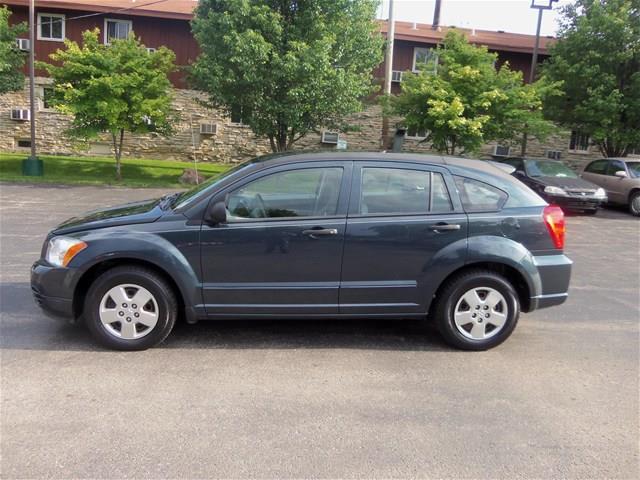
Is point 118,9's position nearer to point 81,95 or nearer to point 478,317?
point 81,95

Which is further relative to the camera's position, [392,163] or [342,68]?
[342,68]

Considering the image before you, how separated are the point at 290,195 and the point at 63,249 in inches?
75.6

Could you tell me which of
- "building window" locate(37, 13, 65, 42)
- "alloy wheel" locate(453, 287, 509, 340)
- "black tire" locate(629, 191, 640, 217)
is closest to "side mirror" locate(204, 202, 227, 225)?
"alloy wheel" locate(453, 287, 509, 340)

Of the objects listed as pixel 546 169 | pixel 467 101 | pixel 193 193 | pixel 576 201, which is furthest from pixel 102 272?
pixel 546 169

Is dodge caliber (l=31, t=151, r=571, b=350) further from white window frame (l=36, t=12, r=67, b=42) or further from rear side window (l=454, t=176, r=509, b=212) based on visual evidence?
white window frame (l=36, t=12, r=67, b=42)

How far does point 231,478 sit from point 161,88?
1628 cm

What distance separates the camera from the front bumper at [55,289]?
414 centimetres

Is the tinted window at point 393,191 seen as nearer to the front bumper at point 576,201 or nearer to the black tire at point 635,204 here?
the front bumper at point 576,201

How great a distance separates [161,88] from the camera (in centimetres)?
1689

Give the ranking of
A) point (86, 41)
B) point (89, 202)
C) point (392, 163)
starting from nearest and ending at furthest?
point (392, 163)
point (89, 202)
point (86, 41)

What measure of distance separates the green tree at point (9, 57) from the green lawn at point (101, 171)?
10.2 feet

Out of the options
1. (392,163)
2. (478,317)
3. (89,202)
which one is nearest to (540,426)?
(478,317)

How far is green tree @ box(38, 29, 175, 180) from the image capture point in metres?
15.8

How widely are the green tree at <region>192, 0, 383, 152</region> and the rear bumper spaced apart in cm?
1053
